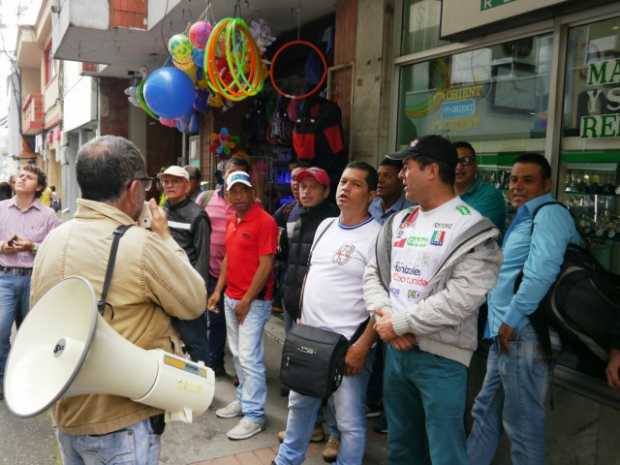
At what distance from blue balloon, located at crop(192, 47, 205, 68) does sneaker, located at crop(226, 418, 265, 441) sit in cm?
379

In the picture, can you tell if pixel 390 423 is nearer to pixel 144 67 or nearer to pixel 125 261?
A: pixel 125 261

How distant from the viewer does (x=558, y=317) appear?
2766mm

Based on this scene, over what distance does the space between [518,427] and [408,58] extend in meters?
3.23

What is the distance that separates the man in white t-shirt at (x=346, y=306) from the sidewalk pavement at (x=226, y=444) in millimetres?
523

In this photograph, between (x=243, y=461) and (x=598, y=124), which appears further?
(x=243, y=461)

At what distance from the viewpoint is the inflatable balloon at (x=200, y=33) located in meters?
5.57

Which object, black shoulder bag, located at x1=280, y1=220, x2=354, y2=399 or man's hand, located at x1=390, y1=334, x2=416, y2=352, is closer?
man's hand, located at x1=390, y1=334, x2=416, y2=352

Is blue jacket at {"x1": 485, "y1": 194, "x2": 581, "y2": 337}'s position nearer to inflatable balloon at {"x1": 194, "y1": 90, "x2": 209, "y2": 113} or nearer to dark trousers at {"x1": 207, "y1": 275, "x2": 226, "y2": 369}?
dark trousers at {"x1": 207, "y1": 275, "x2": 226, "y2": 369}

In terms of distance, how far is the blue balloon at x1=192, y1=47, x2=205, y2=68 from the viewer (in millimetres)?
5773

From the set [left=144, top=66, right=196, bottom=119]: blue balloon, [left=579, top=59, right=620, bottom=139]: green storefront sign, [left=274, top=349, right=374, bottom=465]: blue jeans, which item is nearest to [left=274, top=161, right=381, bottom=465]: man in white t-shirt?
[left=274, top=349, right=374, bottom=465]: blue jeans

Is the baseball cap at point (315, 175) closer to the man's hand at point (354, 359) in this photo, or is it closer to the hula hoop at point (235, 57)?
the man's hand at point (354, 359)

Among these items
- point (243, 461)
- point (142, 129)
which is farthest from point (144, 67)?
point (243, 461)

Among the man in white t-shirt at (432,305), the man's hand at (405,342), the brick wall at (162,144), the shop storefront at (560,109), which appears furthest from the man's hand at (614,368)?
the brick wall at (162,144)

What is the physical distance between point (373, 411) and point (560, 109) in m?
2.66
